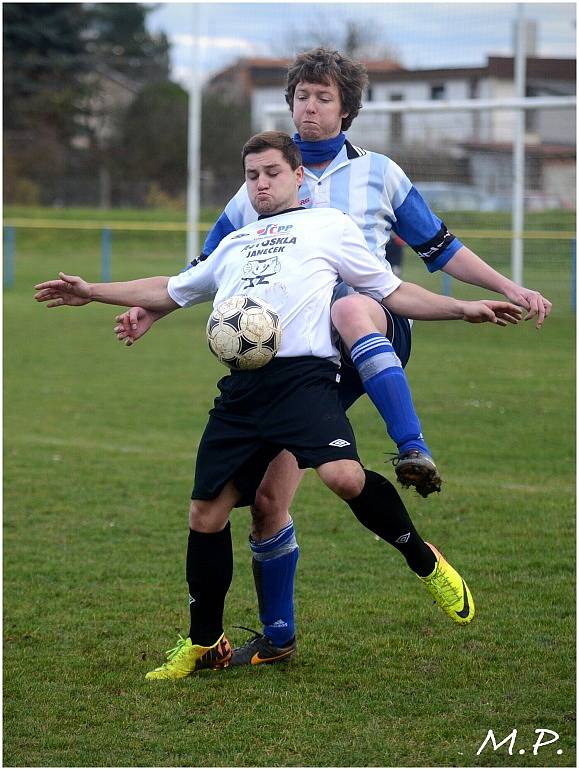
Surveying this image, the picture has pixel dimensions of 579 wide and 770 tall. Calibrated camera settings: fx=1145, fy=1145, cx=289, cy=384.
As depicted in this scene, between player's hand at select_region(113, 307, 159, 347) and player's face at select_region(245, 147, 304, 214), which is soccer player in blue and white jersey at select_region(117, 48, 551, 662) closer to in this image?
player's hand at select_region(113, 307, 159, 347)

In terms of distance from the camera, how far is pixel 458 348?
49.2 ft

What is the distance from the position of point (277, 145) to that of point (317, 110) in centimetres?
33

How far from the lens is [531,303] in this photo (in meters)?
3.94

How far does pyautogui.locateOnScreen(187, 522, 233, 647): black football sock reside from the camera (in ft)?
13.7

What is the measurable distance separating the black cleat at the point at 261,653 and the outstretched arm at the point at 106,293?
1.35 m

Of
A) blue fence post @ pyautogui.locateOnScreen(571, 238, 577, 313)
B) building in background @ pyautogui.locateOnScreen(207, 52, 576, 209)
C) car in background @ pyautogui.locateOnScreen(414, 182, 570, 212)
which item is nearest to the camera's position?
blue fence post @ pyautogui.locateOnScreen(571, 238, 577, 313)

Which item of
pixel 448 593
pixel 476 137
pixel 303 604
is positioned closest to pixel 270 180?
pixel 448 593

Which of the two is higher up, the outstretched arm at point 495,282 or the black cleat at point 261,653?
the outstretched arm at point 495,282

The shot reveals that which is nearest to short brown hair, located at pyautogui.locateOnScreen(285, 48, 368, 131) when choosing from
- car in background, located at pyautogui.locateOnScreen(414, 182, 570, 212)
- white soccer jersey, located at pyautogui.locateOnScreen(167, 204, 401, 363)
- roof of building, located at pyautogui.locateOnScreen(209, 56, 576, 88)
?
white soccer jersey, located at pyautogui.locateOnScreen(167, 204, 401, 363)

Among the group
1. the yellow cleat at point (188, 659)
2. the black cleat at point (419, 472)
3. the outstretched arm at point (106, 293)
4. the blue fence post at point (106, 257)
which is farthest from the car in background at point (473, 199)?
the black cleat at point (419, 472)

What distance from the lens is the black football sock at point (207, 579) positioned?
164 inches

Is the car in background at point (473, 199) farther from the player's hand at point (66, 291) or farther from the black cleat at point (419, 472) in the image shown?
the black cleat at point (419, 472)

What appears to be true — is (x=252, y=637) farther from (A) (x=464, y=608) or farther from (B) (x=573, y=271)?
(B) (x=573, y=271)

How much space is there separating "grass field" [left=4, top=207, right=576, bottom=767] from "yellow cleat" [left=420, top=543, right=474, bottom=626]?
257 millimetres
